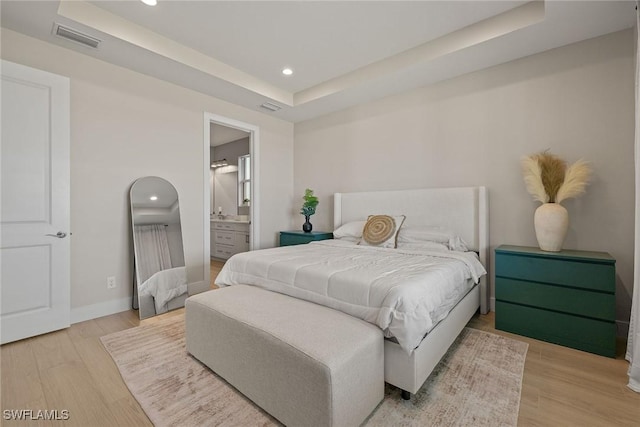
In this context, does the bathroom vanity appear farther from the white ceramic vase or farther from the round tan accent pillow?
the white ceramic vase

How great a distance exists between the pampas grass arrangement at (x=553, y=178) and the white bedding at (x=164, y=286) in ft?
12.3

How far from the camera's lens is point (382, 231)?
10.2ft

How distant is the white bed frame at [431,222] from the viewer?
1.51 meters

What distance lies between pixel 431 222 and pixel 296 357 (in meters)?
2.44

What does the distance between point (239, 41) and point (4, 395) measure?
127 inches

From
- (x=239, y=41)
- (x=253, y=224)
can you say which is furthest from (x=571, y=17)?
(x=253, y=224)

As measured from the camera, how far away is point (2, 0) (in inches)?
80.0

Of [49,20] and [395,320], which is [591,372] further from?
[49,20]

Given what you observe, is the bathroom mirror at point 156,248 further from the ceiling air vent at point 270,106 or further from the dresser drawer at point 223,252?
the dresser drawer at point 223,252

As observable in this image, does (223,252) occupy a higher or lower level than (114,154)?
lower

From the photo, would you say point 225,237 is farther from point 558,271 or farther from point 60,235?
point 558,271

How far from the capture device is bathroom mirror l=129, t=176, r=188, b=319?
293 cm

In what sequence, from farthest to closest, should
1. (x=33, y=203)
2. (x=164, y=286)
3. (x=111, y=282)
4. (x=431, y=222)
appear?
(x=431, y=222) < (x=164, y=286) < (x=111, y=282) < (x=33, y=203)

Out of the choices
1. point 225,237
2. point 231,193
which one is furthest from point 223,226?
point 231,193
